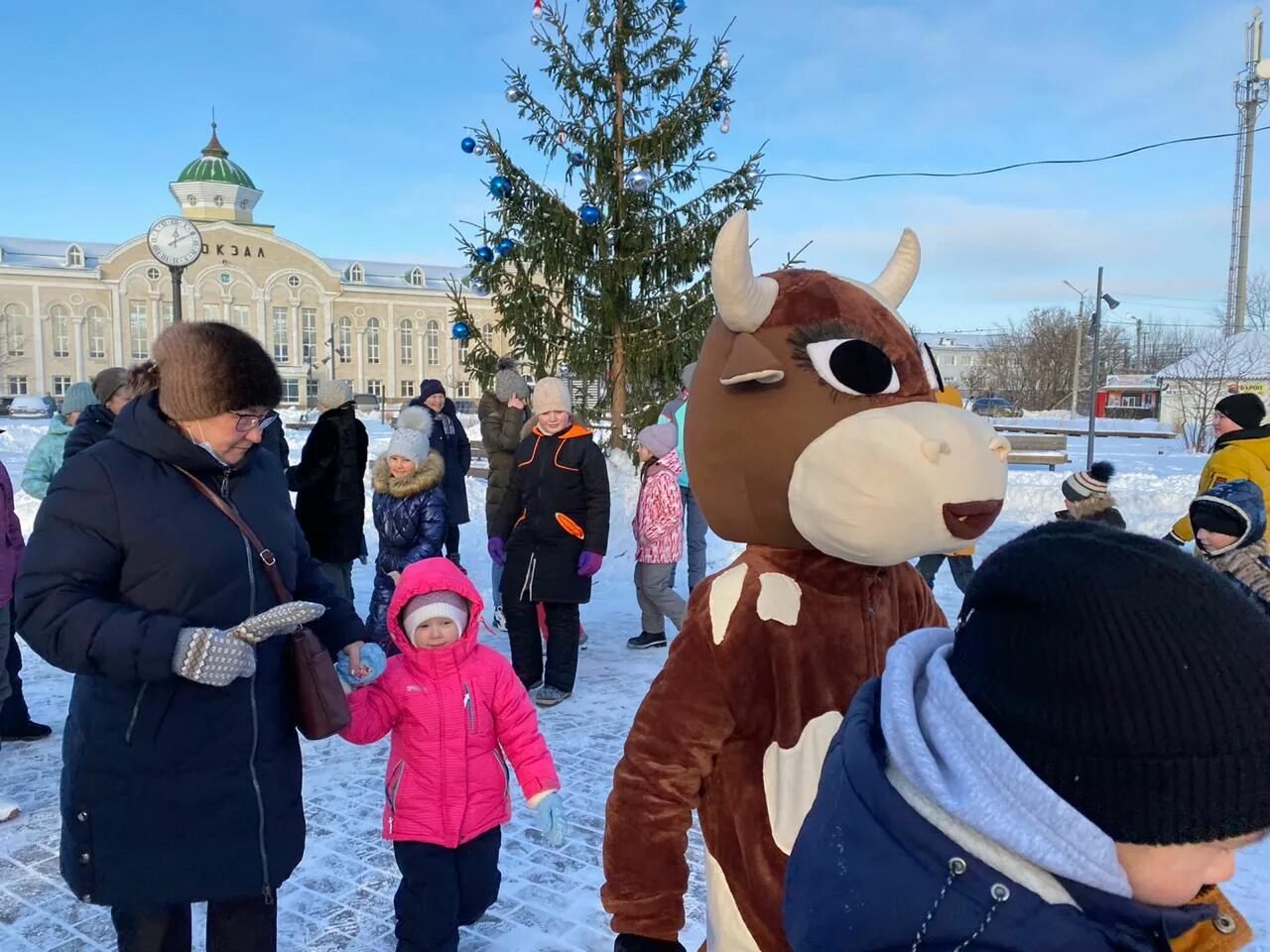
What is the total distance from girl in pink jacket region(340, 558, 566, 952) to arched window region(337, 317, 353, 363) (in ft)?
211

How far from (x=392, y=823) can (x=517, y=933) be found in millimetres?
640

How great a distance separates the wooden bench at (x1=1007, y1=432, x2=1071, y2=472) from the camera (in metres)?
15.9

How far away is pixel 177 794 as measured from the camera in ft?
6.89

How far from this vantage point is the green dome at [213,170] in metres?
58.5

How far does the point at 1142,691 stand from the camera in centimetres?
82

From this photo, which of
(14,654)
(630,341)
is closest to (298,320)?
(630,341)

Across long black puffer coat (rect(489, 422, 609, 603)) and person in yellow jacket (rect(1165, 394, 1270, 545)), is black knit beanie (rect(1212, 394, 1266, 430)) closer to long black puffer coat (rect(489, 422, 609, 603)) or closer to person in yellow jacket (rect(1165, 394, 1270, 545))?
person in yellow jacket (rect(1165, 394, 1270, 545))

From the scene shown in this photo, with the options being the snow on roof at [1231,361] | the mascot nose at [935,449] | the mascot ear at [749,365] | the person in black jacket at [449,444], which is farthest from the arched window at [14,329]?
the mascot nose at [935,449]

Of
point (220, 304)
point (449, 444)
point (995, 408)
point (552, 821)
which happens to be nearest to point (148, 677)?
point (552, 821)

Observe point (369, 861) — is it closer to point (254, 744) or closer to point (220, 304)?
point (254, 744)

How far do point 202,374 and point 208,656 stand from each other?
69 centimetres

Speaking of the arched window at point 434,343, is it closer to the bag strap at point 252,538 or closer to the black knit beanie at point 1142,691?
the bag strap at point 252,538

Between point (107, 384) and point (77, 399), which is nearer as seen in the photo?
point (107, 384)

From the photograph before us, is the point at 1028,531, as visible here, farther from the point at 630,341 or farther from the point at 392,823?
the point at 630,341
